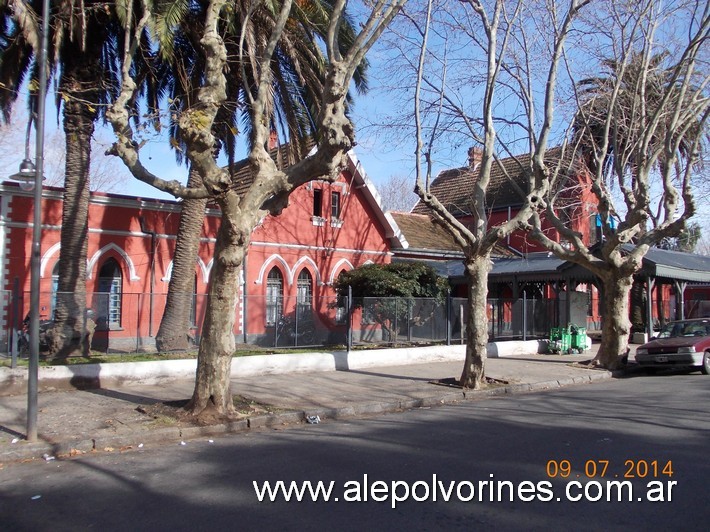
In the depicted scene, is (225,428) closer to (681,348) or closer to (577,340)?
(681,348)

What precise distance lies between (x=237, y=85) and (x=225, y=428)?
419 inches

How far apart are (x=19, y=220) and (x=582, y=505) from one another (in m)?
17.7

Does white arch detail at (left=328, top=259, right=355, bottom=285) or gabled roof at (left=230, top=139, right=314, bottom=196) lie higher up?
gabled roof at (left=230, top=139, right=314, bottom=196)

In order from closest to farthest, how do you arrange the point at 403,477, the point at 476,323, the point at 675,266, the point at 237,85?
the point at 403,477
the point at 476,323
the point at 237,85
the point at 675,266

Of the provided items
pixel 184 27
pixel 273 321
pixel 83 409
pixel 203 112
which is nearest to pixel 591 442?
pixel 203 112

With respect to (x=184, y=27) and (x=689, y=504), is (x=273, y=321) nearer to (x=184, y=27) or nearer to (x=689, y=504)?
(x=184, y=27)

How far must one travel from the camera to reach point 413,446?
825 centimetres

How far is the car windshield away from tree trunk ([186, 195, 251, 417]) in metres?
13.2

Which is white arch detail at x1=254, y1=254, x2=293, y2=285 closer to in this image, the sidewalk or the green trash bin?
the sidewalk

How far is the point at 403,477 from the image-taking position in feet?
22.0

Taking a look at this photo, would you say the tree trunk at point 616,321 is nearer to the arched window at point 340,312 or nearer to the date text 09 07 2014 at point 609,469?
the arched window at point 340,312

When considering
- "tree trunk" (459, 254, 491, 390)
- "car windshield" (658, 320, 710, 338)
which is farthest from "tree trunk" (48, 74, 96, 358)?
"car windshield" (658, 320, 710, 338)

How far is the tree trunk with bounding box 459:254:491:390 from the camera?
13477 millimetres

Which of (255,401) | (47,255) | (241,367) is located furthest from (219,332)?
(47,255)
